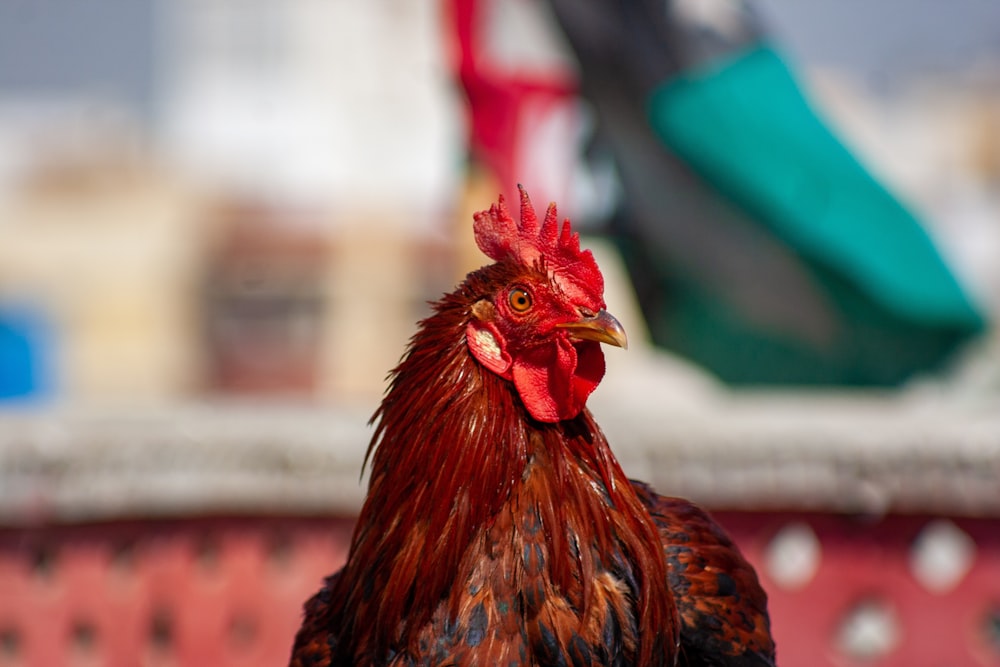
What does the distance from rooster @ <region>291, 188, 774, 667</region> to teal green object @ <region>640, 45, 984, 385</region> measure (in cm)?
244

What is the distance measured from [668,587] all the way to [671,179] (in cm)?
275

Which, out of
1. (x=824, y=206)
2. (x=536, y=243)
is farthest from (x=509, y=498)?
(x=824, y=206)

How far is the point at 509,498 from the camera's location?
1.64 m

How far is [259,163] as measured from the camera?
16.2m

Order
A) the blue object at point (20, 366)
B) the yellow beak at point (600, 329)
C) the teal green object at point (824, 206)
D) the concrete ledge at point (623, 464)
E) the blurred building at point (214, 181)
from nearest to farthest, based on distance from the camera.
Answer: the yellow beak at point (600, 329), the concrete ledge at point (623, 464), the teal green object at point (824, 206), the blue object at point (20, 366), the blurred building at point (214, 181)

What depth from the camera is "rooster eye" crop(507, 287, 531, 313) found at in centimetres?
163

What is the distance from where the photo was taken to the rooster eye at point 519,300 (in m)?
1.63

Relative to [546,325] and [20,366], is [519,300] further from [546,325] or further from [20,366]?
[20,366]

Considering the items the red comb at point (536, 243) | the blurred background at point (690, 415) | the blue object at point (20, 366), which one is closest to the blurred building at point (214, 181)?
the blue object at point (20, 366)

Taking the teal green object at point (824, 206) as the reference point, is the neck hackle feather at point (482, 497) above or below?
below

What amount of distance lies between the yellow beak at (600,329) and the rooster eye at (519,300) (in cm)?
6

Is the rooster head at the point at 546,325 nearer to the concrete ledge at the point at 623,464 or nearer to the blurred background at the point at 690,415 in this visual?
the blurred background at the point at 690,415

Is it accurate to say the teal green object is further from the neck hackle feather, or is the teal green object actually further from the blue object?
the blue object

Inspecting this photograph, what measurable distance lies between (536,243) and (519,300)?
106 millimetres
